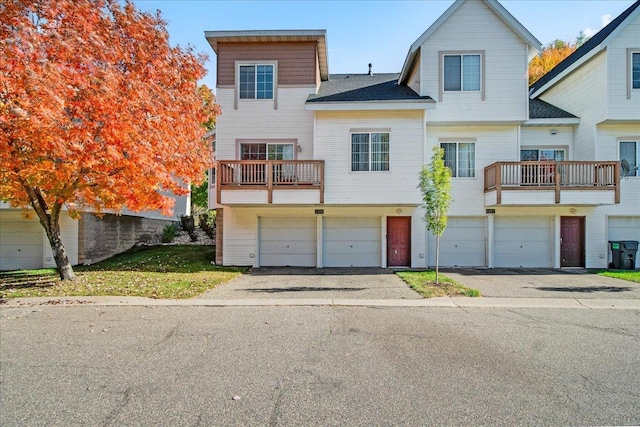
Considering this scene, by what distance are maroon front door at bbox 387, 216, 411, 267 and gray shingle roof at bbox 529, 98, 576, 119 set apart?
7.44 m

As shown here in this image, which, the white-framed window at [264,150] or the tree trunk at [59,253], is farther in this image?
the white-framed window at [264,150]

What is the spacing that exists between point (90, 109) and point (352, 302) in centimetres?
822

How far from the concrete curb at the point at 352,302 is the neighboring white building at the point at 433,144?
20.4ft

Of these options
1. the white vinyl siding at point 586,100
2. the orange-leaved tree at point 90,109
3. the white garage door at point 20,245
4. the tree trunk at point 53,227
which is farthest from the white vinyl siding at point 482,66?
the white garage door at point 20,245

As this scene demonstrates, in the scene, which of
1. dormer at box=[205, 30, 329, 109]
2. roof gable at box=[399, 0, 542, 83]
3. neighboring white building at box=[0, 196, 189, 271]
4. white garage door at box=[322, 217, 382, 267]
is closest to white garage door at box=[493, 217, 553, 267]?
white garage door at box=[322, 217, 382, 267]

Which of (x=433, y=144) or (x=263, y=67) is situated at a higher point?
(x=263, y=67)

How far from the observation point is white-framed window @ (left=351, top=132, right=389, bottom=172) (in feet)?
50.0

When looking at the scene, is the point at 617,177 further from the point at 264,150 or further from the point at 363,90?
the point at 264,150

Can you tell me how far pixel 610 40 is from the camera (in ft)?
50.1

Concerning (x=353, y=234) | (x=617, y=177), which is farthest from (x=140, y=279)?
(x=617, y=177)

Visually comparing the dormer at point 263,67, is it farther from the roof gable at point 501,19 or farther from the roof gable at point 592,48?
the roof gable at point 592,48

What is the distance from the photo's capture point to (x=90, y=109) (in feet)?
31.8

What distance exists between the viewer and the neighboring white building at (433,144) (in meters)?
15.1

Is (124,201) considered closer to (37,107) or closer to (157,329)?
(37,107)
